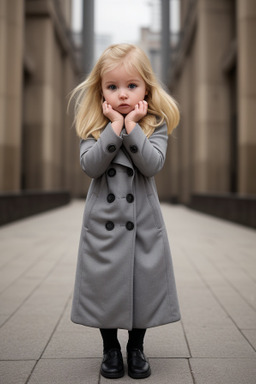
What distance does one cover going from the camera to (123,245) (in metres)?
2.55

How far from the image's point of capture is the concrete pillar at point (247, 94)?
609 inches

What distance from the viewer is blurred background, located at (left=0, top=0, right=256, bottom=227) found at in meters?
15.7

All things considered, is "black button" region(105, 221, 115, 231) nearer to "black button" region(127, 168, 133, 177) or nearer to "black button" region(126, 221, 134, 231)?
"black button" region(126, 221, 134, 231)

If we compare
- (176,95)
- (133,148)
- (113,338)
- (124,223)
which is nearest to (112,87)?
(133,148)

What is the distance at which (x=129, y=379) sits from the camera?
2.60 m

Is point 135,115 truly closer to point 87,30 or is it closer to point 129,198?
point 129,198

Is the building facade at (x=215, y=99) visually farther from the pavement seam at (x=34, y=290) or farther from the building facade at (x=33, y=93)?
the pavement seam at (x=34, y=290)

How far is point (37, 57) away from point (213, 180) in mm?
11236

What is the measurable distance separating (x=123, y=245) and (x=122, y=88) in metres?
0.90

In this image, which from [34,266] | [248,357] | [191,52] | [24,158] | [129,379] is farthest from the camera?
[191,52]

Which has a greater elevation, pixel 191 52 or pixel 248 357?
pixel 191 52

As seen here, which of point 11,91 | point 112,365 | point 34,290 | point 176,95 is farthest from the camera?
point 176,95

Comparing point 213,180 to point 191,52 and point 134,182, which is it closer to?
point 191,52

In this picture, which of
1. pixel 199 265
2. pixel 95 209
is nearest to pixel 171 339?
pixel 95 209
